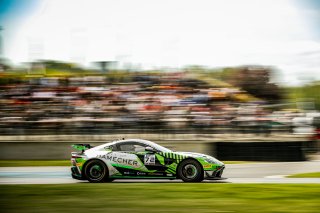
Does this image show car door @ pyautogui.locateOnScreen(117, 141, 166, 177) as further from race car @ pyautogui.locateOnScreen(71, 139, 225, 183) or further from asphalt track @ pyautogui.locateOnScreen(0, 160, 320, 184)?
asphalt track @ pyautogui.locateOnScreen(0, 160, 320, 184)

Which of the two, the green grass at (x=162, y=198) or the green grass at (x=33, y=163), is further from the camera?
the green grass at (x=33, y=163)

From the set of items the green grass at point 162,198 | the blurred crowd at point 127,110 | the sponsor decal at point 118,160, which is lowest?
the green grass at point 162,198

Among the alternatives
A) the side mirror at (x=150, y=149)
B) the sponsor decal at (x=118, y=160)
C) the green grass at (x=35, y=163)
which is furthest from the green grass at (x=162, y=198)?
the green grass at (x=35, y=163)

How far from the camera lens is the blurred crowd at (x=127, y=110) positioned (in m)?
22.4

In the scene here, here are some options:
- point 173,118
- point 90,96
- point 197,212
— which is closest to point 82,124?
point 90,96

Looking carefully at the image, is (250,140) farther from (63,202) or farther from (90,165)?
(63,202)

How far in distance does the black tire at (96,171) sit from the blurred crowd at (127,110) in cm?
899

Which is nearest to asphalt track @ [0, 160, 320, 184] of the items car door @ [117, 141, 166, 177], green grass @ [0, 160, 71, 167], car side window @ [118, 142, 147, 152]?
car door @ [117, 141, 166, 177]

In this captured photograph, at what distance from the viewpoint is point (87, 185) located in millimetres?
12227

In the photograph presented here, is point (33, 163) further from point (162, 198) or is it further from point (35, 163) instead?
point (162, 198)

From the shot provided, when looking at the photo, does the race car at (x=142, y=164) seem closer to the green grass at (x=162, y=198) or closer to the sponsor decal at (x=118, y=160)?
the sponsor decal at (x=118, y=160)

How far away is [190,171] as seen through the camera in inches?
511

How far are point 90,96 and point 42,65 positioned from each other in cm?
593

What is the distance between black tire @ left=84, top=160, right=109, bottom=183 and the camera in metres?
13.0
